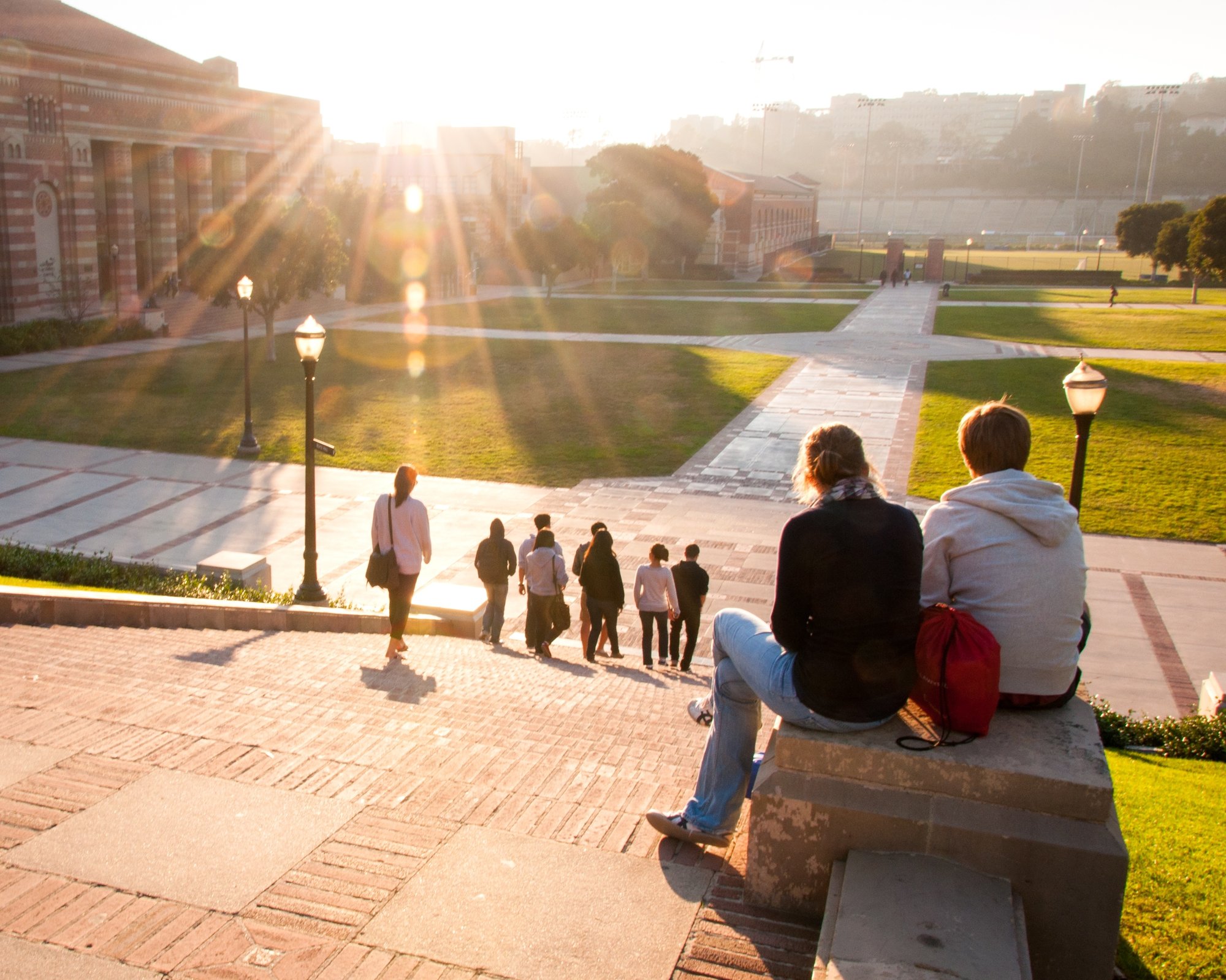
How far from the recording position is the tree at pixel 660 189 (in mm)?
65875

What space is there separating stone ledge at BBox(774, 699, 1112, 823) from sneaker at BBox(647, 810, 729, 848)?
20.3 inches

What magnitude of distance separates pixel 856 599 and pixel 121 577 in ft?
38.2

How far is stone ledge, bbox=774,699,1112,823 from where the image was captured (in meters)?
3.49

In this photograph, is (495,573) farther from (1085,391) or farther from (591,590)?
(1085,391)

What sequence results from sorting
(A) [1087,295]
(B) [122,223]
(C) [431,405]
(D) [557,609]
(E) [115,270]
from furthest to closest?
(A) [1087,295] < (B) [122,223] < (E) [115,270] < (C) [431,405] < (D) [557,609]

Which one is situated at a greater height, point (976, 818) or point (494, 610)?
point (976, 818)

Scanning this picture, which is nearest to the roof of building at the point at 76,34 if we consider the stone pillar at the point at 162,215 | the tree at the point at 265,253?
the stone pillar at the point at 162,215

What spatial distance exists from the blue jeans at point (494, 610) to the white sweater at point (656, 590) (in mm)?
1437

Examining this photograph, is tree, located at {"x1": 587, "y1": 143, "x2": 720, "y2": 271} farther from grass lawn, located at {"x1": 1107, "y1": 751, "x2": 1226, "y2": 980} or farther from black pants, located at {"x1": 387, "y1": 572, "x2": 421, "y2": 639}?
grass lawn, located at {"x1": 1107, "y1": 751, "x2": 1226, "y2": 980}

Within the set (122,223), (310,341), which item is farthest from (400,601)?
(122,223)

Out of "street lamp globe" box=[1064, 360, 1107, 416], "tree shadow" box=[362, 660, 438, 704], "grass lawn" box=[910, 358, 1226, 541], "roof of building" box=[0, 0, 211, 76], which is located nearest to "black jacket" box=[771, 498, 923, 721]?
"tree shadow" box=[362, 660, 438, 704]

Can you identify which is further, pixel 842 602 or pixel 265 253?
pixel 265 253

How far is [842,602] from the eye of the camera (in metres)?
3.72

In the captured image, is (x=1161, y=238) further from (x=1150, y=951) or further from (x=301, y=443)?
(x=1150, y=951)
